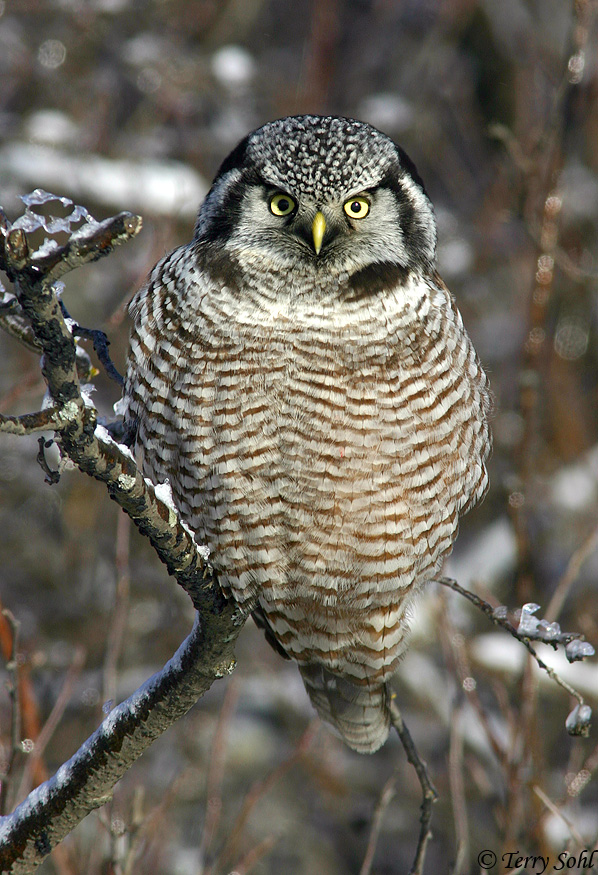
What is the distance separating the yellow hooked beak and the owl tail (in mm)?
1611

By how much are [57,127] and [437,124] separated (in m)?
4.00

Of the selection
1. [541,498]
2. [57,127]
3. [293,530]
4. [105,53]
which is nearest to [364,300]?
[293,530]

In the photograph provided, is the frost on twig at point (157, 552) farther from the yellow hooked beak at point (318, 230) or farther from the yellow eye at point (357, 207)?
the yellow eye at point (357, 207)

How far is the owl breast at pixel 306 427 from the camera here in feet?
8.63

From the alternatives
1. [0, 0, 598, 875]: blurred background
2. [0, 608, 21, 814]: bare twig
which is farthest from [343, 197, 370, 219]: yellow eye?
[0, 0, 598, 875]: blurred background

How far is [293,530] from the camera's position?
109 inches

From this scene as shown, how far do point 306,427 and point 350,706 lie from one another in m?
1.31

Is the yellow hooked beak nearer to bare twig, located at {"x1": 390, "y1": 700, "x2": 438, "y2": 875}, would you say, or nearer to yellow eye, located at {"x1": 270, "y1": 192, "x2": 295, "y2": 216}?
yellow eye, located at {"x1": 270, "y1": 192, "x2": 295, "y2": 216}

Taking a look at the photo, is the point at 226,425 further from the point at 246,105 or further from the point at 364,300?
the point at 246,105

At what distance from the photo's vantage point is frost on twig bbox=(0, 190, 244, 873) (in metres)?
1.66

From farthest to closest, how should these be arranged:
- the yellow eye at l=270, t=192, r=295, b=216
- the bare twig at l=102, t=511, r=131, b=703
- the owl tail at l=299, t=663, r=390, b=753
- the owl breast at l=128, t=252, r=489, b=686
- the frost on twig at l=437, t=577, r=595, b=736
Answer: the owl tail at l=299, t=663, r=390, b=753, the bare twig at l=102, t=511, r=131, b=703, the yellow eye at l=270, t=192, r=295, b=216, the owl breast at l=128, t=252, r=489, b=686, the frost on twig at l=437, t=577, r=595, b=736

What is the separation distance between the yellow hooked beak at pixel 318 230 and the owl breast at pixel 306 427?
153mm

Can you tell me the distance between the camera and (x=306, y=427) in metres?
2.63

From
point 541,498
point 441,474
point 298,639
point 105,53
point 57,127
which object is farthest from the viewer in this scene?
point 105,53
